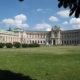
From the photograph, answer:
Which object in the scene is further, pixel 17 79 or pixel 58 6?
pixel 17 79

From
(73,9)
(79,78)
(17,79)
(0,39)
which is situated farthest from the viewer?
(0,39)

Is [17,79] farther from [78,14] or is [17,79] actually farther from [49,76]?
[78,14]

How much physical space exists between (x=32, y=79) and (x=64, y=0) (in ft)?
18.5

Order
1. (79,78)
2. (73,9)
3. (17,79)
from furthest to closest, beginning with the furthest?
(79,78), (17,79), (73,9)

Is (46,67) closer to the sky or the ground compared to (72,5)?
closer to the ground

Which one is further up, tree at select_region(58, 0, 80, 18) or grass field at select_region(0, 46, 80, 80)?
tree at select_region(58, 0, 80, 18)

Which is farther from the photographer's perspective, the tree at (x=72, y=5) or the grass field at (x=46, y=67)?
the grass field at (x=46, y=67)

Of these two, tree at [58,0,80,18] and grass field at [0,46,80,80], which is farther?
grass field at [0,46,80,80]

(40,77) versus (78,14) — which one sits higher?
(78,14)

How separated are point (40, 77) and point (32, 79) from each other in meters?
0.76

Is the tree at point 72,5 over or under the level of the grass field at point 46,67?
over

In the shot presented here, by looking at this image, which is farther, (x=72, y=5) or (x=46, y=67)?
(x=46, y=67)

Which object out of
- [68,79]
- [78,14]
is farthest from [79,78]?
[78,14]

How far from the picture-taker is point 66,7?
830cm
